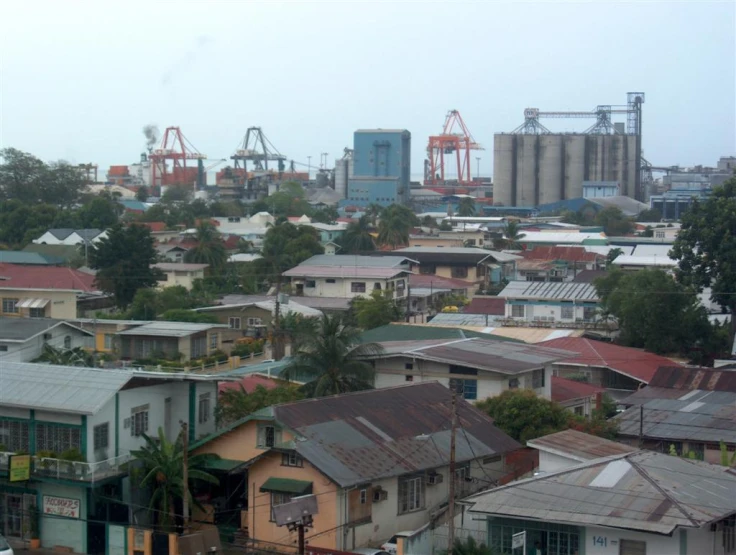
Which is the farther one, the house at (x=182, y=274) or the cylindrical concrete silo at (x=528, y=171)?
the cylindrical concrete silo at (x=528, y=171)

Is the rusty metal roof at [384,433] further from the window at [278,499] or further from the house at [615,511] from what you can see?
the house at [615,511]

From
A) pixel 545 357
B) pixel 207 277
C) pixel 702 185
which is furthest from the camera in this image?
pixel 702 185

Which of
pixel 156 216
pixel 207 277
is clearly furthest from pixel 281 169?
pixel 207 277

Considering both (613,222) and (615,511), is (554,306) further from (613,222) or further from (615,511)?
(613,222)

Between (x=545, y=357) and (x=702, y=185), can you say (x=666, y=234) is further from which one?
(x=545, y=357)

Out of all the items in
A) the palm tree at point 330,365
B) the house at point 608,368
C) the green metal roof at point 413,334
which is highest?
the palm tree at point 330,365

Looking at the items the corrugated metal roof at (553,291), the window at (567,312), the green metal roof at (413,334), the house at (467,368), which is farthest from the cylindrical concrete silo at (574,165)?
the house at (467,368)

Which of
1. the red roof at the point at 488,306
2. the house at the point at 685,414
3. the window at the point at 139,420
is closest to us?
the window at the point at 139,420
